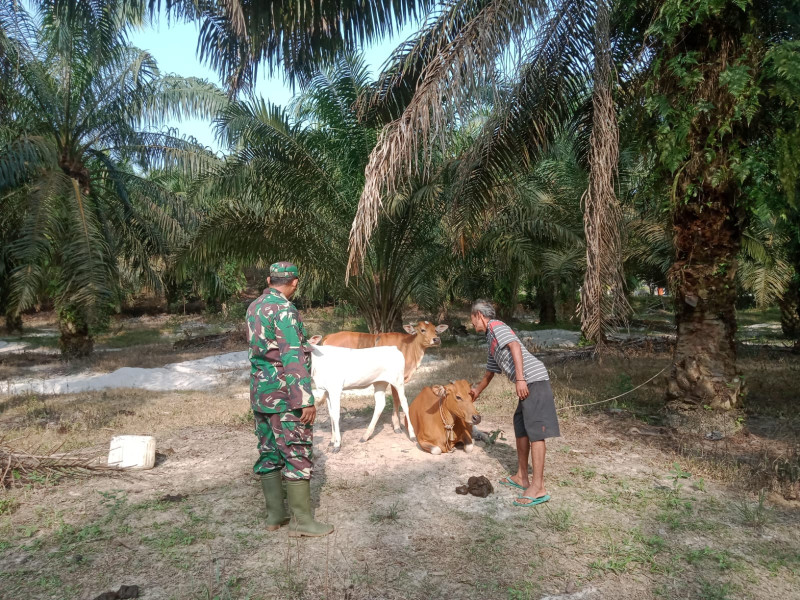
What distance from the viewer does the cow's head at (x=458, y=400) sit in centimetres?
578

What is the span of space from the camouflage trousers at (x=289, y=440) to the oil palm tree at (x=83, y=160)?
936cm

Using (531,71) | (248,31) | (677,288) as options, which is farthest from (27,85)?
(677,288)

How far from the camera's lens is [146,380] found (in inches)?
482

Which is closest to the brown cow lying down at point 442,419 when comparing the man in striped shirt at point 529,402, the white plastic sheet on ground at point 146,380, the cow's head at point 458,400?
the cow's head at point 458,400

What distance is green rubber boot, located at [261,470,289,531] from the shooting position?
4.54 meters

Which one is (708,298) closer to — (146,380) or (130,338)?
(146,380)

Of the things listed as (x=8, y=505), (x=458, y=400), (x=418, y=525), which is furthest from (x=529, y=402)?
(x=8, y=505)

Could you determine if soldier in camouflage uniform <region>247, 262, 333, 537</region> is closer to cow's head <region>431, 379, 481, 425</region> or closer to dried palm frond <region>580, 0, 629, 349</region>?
cow's head <region>431, 379, 481, 425</region>

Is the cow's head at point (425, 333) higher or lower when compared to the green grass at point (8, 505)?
higher

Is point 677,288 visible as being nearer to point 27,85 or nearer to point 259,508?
point 259,508

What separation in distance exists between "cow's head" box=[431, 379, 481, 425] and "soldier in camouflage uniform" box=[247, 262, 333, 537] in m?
1.81

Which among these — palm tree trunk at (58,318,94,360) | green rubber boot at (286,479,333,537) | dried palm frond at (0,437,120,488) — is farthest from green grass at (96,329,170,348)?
green rubber boot at (286,479,333,537)

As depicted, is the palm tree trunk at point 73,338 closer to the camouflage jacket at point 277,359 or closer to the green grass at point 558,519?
the camouflage jacket at point 277,359

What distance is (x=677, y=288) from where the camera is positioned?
7.35 meters
